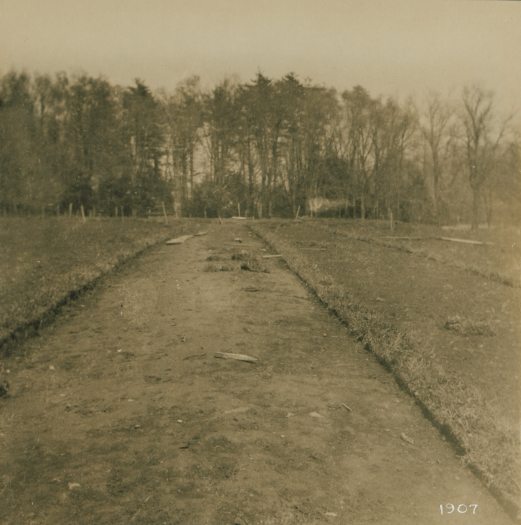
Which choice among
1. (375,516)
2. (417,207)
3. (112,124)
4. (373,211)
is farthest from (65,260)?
(417,207)

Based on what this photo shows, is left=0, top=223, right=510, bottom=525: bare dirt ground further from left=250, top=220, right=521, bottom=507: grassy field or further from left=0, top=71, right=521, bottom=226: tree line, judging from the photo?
left=0, top=71, right=521, bottom=226: tree line

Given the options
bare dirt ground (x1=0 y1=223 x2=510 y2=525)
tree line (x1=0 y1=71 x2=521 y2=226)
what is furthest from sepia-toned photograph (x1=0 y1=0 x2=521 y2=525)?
tree line (x1=0 y1=71 x2=521 y2=226)

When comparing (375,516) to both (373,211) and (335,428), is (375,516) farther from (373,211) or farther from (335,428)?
(373,211)

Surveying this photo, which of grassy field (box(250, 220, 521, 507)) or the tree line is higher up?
the tree line

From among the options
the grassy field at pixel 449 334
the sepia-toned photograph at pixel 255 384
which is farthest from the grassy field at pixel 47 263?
the grassy field at pixel 449 334

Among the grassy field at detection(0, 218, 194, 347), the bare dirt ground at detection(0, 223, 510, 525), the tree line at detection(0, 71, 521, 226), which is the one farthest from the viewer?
the tree line at detection(0, 71, 521, 226)

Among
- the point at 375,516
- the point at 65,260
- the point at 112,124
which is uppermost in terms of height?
the point at 112,124

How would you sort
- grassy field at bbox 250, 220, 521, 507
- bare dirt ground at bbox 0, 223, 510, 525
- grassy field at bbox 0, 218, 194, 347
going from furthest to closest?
grassy field at bbox 0, 218, 194, 347
grassy field at bbox 250, 220, 521, 507
bare dirt ground at bbox 0, 223, 510, 525
